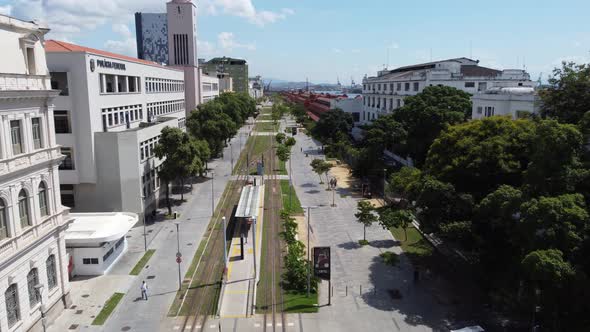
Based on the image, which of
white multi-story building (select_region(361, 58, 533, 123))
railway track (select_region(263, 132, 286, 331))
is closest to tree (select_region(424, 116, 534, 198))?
railway track (select_region(263, 132, 286, 331))

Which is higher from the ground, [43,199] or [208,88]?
[208,88]

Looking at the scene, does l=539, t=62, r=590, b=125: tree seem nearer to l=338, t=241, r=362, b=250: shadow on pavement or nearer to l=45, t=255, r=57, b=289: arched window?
l=338, t=241, r=362, b=250: shadow on pavement

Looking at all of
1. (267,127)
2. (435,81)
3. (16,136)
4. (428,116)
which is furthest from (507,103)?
(267,127)

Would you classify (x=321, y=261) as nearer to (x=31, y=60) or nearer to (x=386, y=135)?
(x=31, y=60)

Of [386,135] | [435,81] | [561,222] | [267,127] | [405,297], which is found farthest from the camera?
[267,127]

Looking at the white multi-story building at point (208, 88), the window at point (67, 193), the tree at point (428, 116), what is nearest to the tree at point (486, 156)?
the tree at point (428, 116)

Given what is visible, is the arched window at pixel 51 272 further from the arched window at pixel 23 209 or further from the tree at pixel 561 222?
the tree at pixel 561 222
